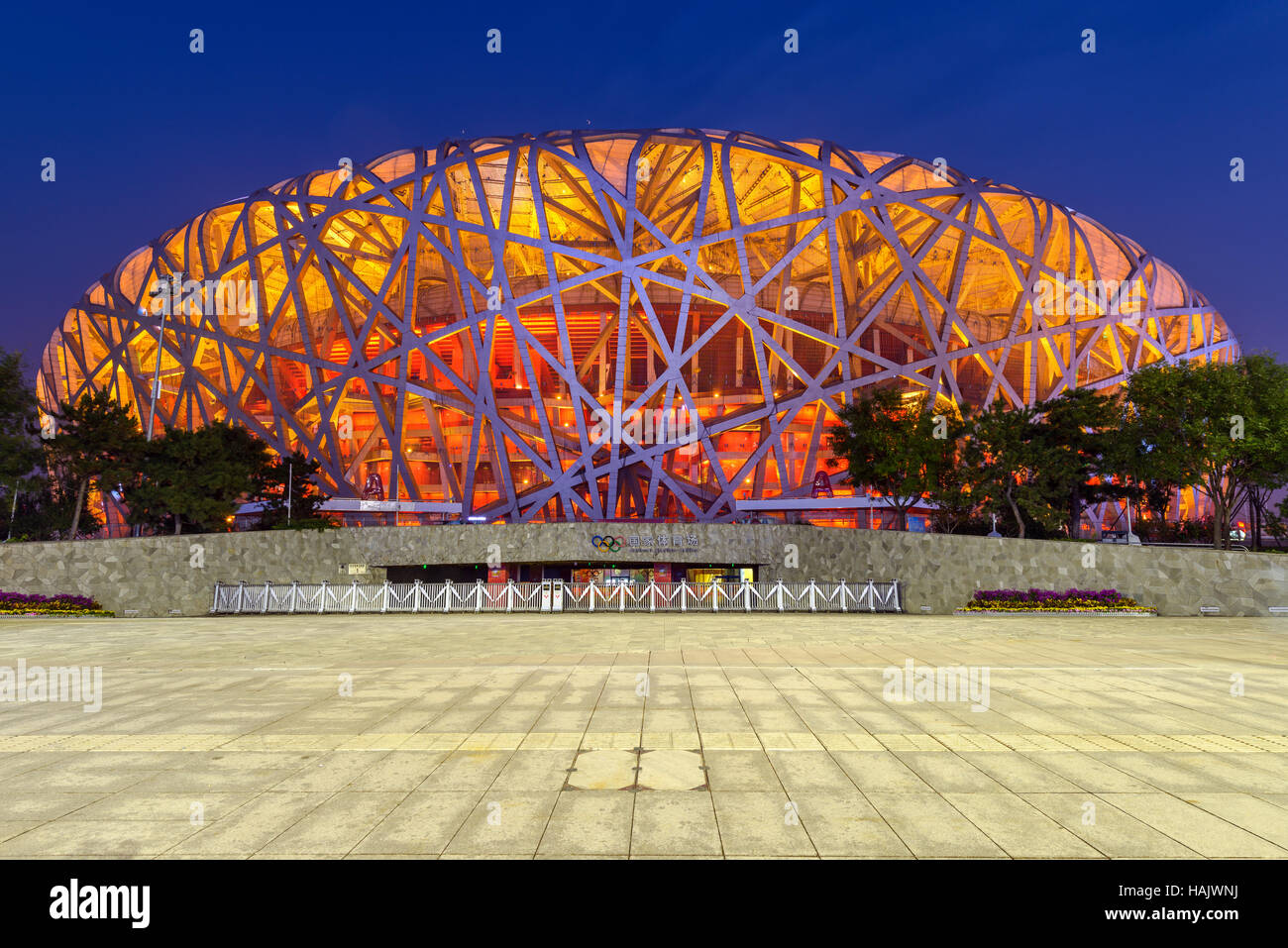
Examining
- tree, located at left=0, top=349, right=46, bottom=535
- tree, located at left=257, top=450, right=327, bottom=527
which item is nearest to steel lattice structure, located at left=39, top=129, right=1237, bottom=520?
tree, located at left=257, top=450, right=327, bottom=527

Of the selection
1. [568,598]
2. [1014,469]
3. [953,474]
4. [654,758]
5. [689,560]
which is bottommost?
[568,598]

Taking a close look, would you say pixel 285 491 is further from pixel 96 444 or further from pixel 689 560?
pixel 689 560

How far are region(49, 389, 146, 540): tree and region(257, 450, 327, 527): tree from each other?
20.8 ft

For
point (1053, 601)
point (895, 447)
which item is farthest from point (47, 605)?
point (1053, 601)

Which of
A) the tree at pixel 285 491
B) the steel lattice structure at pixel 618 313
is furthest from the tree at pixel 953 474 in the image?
the tree at pixel 285 491

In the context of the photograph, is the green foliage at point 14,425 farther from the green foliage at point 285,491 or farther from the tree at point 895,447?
the tree at point 895,447

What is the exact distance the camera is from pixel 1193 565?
2522cm

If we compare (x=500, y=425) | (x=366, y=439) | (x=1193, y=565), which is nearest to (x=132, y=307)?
(x=366, y=439)

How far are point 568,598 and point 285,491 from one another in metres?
22.8

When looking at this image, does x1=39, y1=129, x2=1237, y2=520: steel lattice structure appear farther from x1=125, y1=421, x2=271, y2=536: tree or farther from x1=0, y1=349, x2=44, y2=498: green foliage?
x1=0, y1=349, x2=44, y2=498: green foliage

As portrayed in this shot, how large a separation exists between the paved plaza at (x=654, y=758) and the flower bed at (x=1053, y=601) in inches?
422

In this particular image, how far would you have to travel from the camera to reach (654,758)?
7.21 m

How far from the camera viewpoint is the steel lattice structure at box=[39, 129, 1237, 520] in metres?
47.6
